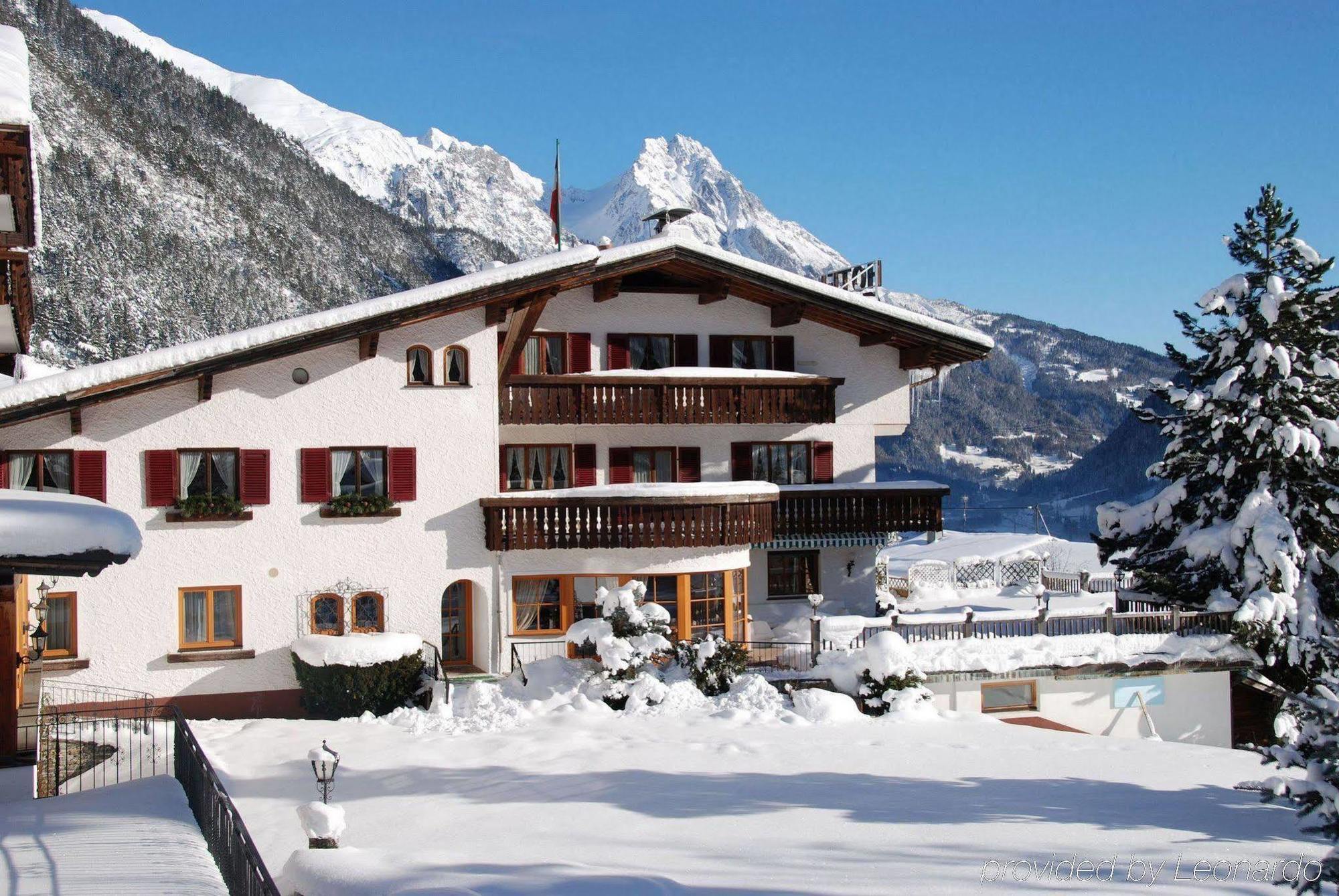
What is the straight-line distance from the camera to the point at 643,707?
782 inches

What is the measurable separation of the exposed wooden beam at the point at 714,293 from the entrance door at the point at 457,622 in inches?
343

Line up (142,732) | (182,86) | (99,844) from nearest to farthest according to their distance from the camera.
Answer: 1. (99,844)
2. (142,732)
3. (182,86)

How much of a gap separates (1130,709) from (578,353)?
13.9 meters

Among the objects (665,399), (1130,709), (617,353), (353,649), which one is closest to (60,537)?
(353,649)

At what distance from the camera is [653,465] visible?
87.6 ft

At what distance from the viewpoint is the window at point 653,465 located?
86.8 feet

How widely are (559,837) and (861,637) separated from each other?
12.3 metres

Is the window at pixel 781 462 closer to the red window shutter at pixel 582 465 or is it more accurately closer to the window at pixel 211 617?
the red window shutter at pixel 582 465

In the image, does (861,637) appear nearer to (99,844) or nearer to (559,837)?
(559,837)

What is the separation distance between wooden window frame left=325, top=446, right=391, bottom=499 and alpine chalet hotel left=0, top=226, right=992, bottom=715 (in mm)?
53

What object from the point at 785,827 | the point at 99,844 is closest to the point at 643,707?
the point at 785,827

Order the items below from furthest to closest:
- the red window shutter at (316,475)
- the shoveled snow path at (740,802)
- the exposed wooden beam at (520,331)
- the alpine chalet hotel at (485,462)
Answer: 1. the exposed wooden beam at (520,331)
2. the red window shutter at (316,475)
3. the alpine chalet hotel at (485,462)
4. the shoveled snow path at (740,802)

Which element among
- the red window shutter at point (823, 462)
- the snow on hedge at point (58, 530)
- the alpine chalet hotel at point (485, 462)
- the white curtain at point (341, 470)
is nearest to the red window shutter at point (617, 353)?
the alpine chalet hotel at point (485, 462)

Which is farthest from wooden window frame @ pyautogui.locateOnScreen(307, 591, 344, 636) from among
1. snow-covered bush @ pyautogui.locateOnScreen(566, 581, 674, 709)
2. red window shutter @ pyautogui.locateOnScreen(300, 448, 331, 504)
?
snow-covered bush @ pyautogui.locateOnScreen(566, 581, 674, 709)
